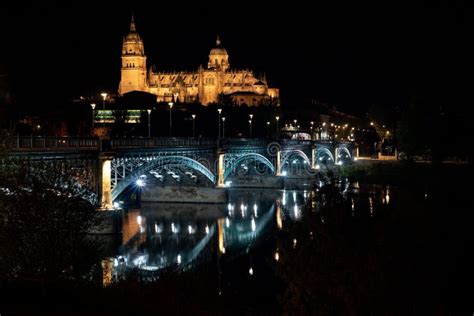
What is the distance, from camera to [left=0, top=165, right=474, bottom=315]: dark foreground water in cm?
1648

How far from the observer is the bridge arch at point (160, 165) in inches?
1499

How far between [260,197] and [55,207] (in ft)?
167

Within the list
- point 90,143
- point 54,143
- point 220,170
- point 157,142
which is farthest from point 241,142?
point 54,143

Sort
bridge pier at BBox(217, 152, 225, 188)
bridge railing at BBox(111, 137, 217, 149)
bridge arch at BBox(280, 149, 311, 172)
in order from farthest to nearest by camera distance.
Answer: bridge arch at BBox(280, 149, 311, 172) < bridge pier at BBox(217, 152, 225, 188) < bridge railing at BBox(111, 137, 217, 149)

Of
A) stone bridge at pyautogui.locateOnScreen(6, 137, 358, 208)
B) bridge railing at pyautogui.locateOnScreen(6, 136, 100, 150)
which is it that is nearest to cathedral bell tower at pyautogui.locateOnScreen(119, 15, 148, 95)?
stone bridge at pyautogui.locateOnScreen(6, 137, 358, 208)

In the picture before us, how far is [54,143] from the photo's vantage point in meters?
34.4

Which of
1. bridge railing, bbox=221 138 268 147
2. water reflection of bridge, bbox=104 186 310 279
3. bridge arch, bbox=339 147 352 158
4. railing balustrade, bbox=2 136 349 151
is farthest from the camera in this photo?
bridge arch, bbox=339 147 352 158

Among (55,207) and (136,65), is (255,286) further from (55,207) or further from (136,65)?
(136,65)

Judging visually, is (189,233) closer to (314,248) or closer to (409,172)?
(314,248)

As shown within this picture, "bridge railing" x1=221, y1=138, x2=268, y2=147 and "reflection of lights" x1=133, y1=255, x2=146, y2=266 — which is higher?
"bridge railing" x1=221, y1=138, x2=268, y2=147

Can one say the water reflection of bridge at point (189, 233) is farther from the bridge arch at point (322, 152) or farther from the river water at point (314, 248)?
the bridge arch at point (322, 152)

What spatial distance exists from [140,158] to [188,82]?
157 metres

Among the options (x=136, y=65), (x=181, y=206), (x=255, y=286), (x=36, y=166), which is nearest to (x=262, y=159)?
(x=181, y=206)

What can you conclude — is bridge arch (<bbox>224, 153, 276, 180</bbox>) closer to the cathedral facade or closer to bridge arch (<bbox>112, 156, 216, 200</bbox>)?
bridge arch (<bbox>112, 156, 216, 200</bbox>)
